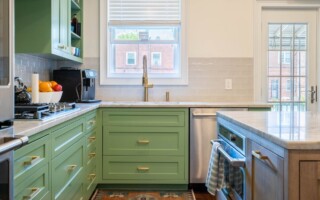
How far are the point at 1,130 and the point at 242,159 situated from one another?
1064mm

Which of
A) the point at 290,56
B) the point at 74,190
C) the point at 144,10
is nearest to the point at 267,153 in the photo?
the point at 74,190

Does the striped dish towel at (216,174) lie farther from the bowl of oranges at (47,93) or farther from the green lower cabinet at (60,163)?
the bowl of oranges at (47,93)

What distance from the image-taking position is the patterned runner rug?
2992mm

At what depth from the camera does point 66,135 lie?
2.02 metres

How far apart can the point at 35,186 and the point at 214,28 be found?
289 cm

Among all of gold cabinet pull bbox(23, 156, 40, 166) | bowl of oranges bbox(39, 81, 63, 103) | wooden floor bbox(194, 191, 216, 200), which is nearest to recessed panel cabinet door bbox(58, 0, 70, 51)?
bowl of oranges bbox(39, 81, 63, 103)

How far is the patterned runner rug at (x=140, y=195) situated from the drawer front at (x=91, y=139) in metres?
0.50

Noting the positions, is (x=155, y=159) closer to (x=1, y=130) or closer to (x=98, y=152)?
(x=98, y=152)

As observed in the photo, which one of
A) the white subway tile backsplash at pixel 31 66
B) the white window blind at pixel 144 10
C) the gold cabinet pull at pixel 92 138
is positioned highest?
the white window blind at pixel 144 10

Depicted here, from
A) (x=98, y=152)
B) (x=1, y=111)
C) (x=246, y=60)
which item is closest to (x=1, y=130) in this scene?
(x=1, y=111)

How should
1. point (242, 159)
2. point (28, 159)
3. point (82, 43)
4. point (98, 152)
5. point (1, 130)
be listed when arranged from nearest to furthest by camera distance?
point (1, 130) → point (28, 159) → point (242, 159) → point (98, 152) → point (82, 43)

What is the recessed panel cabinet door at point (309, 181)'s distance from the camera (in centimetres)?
105

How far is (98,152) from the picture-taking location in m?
3.12

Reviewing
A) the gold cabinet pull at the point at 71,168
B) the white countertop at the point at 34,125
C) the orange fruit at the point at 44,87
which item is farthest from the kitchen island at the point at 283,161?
the orange fruit at the point at 44,87
